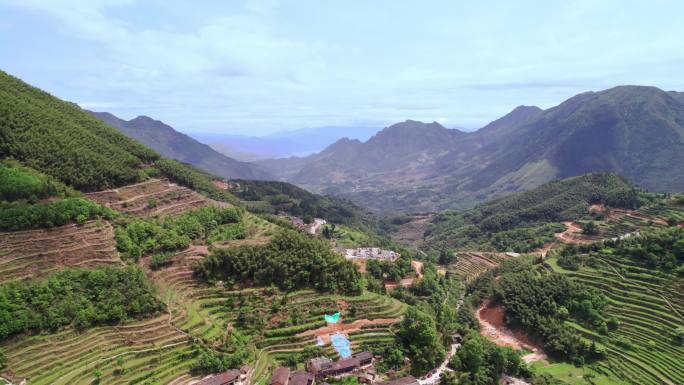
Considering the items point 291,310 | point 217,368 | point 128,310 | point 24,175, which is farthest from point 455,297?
point 24,175

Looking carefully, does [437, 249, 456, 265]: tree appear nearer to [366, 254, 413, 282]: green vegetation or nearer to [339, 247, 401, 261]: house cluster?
[339, 247, 401, 261]: house cluster

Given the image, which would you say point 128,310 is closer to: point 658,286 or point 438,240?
point 658,286

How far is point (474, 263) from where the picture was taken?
6975 cm

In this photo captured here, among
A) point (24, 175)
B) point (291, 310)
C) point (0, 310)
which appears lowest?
point (291, 310)

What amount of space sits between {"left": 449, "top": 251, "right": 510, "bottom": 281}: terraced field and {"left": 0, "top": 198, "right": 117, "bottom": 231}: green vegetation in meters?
55.8

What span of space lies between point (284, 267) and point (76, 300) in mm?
17651

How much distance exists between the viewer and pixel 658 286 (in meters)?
42.7

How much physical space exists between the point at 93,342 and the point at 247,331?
11.6 metres

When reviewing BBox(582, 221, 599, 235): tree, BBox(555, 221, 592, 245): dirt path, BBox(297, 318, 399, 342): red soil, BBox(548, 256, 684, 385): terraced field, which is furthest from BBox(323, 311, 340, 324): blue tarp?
BBox(582, 221, 599, 235): tree

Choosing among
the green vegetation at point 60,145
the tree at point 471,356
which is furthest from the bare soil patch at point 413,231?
the green vegetation at point 60,145

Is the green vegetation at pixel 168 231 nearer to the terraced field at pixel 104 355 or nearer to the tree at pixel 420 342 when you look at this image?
the terraced field at pixel 104 355

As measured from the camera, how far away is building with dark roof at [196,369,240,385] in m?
26.9

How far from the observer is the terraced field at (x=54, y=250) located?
101 ft

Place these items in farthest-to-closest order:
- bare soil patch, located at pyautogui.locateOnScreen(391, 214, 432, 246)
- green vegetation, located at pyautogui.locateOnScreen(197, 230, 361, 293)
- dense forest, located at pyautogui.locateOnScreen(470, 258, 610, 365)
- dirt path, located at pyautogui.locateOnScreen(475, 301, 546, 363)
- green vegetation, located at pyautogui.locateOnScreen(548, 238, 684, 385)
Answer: bare soil patch, located at pyautogui.locateOnScreen(391, 214, 432, 246)
dirt path, located at pyautogui.locateOnScreen(475, 301, 546, 363)
dense forest, located at pyautogui.locateOnScreen(470, 258, 610, 365)
green vegetation, located at pyautogui.locateOnScreen(197, 230, 361, 293)
green vegetation, located at pyautogui.locateOnScreen(548, 238, 684, 385)
